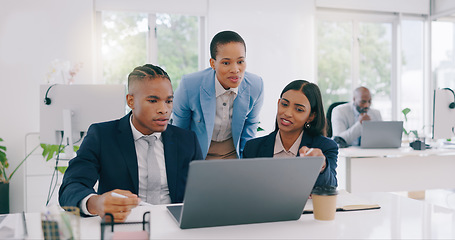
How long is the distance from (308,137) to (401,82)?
4508 millimetres

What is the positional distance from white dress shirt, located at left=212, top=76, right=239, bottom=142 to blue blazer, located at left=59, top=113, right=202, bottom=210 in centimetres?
66

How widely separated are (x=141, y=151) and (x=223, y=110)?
30.8 inches

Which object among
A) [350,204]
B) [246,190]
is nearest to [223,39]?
[350,204]

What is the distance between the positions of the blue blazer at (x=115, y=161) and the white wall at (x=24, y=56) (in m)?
3.09

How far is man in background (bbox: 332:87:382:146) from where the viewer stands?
147 inches

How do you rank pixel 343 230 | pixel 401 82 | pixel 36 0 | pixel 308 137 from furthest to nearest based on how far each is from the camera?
pixel 401 82, pixel 36 0, pixel 308 137, pixel 343 230

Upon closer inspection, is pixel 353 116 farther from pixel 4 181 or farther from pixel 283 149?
pixel 4 181

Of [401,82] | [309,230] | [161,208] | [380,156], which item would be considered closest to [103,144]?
[161,208]

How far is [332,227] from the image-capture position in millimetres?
1087

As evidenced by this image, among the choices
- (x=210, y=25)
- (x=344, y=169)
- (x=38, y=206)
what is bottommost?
(x=38, y=206)

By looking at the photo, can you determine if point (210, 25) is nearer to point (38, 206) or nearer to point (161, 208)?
point (38, 206)

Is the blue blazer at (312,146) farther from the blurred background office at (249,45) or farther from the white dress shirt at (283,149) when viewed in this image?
the blurred background office at (249,45)

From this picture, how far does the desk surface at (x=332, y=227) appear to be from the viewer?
40.0 inches

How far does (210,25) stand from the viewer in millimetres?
4707
